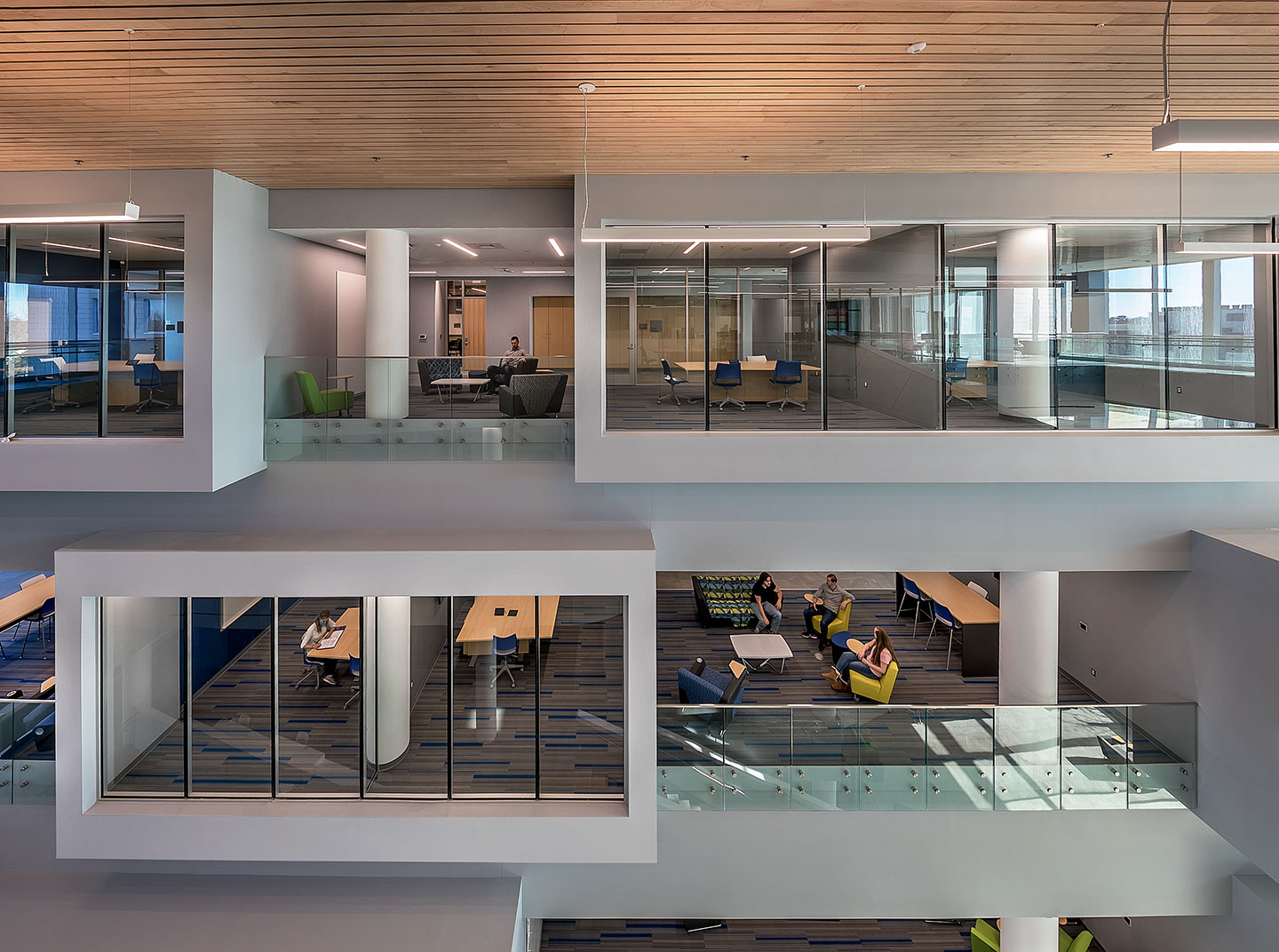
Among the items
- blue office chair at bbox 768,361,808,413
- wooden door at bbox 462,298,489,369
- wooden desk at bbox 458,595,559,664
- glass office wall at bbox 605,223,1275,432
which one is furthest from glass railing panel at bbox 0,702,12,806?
wooden door at bbox 462,298,489,369

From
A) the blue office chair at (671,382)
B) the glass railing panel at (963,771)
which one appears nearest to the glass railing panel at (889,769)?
the glass railing panel at (963,771)

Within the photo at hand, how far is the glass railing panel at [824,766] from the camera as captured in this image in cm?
831

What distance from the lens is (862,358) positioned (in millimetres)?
8078

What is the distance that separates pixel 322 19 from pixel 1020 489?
7454 mm

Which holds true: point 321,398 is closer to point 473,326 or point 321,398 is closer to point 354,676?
point 354,676

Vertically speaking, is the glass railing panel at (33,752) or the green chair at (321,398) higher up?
the green chair at (321,398)

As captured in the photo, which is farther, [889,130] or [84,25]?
[889,130]

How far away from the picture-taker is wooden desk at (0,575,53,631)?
13070 millimetres

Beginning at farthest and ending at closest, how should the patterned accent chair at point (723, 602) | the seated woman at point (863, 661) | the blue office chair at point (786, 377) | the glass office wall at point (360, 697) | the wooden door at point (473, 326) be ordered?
the wooden door at point (473, 326)
the patterned accent chair at point (723, 602)
the seated woman at point (863, 661)
the blue office chair at point (786, 377)
the glass office wall at point (360, 697)

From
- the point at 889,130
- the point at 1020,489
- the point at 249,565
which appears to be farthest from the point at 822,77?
the point at 249,565

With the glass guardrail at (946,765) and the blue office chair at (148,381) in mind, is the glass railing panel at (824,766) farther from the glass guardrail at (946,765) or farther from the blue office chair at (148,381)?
the blue office chair at (148,381)

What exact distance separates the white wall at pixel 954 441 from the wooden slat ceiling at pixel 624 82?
0.50 m

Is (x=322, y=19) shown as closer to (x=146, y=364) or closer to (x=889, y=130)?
(x=889, y=130)

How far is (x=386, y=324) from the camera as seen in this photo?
30.9 ft
